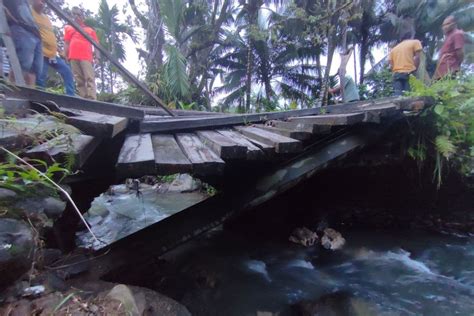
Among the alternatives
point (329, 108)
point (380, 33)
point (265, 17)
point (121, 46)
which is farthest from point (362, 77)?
point (329, 108)

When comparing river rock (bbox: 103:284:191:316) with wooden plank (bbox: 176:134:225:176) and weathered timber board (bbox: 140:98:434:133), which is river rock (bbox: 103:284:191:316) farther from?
weathered timber board (bbox: 140:98:434:133)

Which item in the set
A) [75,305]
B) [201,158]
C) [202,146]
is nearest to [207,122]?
[202,146]

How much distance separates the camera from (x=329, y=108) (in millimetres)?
5090

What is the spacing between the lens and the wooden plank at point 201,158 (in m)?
2.16

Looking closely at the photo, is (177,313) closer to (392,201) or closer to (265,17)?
(392,201)

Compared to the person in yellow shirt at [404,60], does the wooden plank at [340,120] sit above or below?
below

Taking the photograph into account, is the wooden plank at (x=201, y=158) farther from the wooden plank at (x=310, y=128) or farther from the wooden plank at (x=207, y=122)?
the wooden plank at (x=310, y=128)

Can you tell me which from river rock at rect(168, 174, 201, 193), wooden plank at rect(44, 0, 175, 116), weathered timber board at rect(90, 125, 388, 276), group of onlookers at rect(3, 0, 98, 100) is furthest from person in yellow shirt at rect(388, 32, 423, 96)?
river rock at rect(168, 174, 201, 193)

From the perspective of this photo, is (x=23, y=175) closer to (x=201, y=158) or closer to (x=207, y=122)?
(x=201, y=158)

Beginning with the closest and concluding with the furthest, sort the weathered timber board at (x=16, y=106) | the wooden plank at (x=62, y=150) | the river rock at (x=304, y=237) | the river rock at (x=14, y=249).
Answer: the river rock at (x=14, y=249), the wooden plank at (x=62, y=150), the weathered timber board at (x=16, y=106), the river rock at (x=304, y=237)

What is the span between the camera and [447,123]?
4230 mm

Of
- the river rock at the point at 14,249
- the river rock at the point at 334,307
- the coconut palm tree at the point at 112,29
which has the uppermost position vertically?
the coconut palm tree at the point at 112,29

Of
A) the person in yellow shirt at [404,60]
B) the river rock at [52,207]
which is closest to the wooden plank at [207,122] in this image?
the river rock at [52,207]

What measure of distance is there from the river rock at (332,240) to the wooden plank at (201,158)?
356 centimetres
